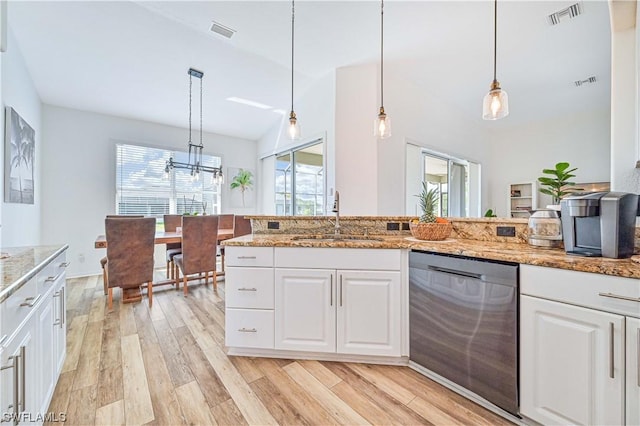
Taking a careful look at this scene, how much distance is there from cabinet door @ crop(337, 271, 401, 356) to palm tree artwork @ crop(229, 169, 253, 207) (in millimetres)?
4482

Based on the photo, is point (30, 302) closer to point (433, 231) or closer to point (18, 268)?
point (18, 268)

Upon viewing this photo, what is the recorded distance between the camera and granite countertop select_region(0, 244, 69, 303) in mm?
861

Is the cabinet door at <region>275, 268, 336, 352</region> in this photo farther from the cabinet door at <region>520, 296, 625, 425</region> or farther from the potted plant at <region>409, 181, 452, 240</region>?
the cabinet door at <region>520, 296, 625, 425</region>

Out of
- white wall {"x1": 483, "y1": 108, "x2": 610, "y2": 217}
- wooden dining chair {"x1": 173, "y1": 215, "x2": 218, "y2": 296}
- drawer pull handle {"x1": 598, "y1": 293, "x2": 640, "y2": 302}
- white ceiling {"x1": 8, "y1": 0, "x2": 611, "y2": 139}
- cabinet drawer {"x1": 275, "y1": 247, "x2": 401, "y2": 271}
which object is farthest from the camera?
white wall {"x1": 483, "y1": 108, "x2": 610, "y2": 217}

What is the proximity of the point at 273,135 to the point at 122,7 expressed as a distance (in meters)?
3.02

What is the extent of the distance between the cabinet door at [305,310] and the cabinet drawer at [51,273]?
3.89 feet

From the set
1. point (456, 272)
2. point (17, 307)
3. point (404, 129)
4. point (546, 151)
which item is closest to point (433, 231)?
point (456, 272)

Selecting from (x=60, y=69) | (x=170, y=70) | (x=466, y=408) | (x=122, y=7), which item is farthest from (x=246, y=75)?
(x=466, y=408)

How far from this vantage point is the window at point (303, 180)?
169 inches

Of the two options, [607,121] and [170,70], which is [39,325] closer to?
[170,70]

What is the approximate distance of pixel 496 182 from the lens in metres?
5.86

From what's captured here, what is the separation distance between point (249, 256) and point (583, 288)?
180 cm

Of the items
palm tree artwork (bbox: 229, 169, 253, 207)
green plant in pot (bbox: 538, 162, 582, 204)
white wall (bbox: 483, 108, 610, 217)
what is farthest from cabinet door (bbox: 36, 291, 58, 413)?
white wall (bbox: 483, 108, 610, 217)

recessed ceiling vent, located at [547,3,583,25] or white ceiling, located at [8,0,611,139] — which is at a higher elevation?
recessed ceiling vent, located at [547,3,583,25]
